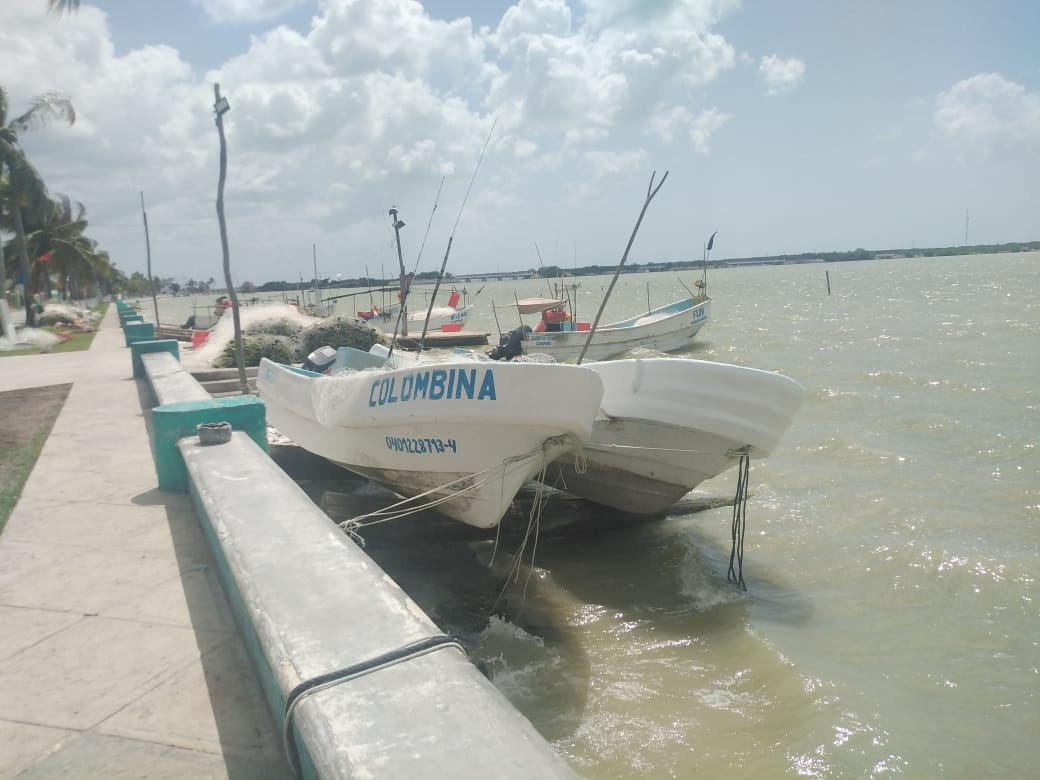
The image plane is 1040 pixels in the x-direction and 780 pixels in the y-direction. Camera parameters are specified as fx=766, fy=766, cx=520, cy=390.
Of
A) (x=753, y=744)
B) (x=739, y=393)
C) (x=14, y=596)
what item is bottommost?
(x=753, y=744)

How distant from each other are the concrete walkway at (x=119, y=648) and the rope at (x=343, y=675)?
0.19 metres

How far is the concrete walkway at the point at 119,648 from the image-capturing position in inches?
93.3

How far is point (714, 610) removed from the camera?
5.65m

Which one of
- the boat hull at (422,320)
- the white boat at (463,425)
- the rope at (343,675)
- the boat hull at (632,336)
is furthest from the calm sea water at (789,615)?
the boat hull at (422,320)

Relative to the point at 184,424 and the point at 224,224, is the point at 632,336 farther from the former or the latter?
the point at 184,424

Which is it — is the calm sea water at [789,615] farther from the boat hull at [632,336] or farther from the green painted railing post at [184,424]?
the boat hull at [632,336]

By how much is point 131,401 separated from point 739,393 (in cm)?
701

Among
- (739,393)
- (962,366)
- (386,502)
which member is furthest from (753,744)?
(962,366)

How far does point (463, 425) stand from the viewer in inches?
213

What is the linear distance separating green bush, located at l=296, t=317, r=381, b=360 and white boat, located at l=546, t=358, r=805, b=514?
654cm

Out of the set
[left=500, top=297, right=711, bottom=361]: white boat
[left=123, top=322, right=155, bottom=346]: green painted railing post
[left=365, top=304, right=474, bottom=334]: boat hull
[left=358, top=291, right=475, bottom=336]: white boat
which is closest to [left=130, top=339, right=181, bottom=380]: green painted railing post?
[left=123, top=322, right=155, bottom=346]: green painted railing post

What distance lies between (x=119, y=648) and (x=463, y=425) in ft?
9.12

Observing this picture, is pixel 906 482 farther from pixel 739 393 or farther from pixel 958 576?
pixel 739 393

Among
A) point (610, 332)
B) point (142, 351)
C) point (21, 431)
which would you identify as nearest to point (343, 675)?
point (21, 431)
